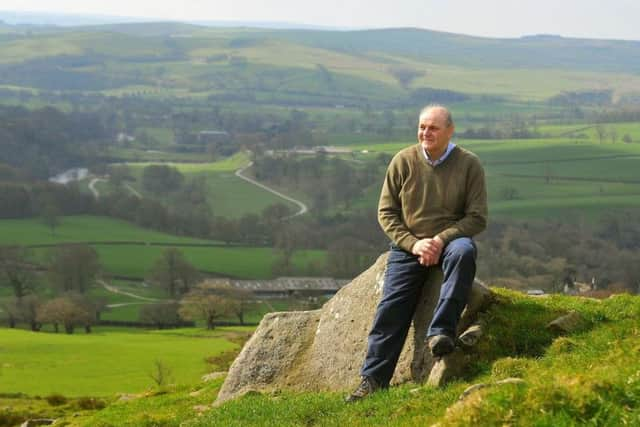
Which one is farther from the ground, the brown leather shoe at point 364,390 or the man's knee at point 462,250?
the man's knee at point 462,250

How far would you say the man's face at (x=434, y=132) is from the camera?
14633 millimetres

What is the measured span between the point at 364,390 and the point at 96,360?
57119 mm

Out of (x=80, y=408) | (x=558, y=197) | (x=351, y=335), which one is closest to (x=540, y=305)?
(x=351, y=335)

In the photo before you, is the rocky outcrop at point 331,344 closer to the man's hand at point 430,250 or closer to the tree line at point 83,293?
the man's hand at point 430,250

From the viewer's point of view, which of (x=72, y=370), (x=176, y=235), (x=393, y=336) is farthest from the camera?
(x=176, y=235)

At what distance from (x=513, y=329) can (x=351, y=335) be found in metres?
3.69

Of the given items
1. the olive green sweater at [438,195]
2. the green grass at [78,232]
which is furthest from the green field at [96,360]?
the green grass at [78,232]

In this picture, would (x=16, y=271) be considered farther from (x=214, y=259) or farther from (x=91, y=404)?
(x=91, y=404)

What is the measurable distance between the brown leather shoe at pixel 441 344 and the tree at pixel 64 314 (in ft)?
282

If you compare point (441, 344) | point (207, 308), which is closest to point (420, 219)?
point (441, 344)

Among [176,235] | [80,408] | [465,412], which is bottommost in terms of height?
[176,235]

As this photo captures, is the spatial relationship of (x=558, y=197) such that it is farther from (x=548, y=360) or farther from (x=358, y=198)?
(x=548, y=360)

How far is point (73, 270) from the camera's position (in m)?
117

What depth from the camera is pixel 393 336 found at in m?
14.7
